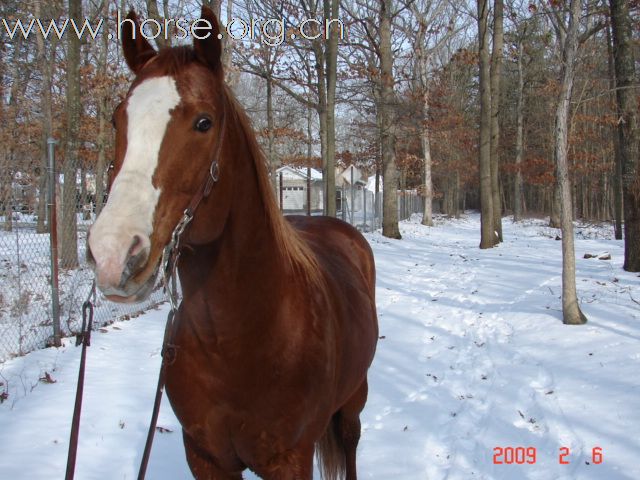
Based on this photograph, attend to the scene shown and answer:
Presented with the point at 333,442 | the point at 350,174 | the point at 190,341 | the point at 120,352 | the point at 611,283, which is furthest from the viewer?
the point at 350,174

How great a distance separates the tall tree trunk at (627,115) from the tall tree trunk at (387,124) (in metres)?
7.98

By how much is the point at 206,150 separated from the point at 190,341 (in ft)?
2.40

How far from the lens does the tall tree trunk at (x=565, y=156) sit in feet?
19.7

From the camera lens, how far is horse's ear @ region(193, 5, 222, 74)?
149 centimetres

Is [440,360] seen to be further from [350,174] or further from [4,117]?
[4,117]

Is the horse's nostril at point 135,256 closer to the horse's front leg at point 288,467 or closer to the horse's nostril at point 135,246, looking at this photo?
the horse's nostril at point 135,246

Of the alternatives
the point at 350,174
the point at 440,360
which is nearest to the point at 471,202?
the point at 350,174

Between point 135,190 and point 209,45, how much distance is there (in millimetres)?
547

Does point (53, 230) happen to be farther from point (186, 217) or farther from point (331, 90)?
point (331, 90)

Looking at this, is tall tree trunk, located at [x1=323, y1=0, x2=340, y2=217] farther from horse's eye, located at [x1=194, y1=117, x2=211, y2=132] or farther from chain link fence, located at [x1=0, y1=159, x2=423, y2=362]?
horse's eye, located at [x1=194, y1=117, x2=211, y2=132]

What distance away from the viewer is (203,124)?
1.43 meters

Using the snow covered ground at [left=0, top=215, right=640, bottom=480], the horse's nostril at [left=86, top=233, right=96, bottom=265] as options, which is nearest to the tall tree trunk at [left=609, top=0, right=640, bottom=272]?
the snow covered ground at [left=0, top=215, right=640, bottom=480]

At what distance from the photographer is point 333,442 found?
9.93 feet
